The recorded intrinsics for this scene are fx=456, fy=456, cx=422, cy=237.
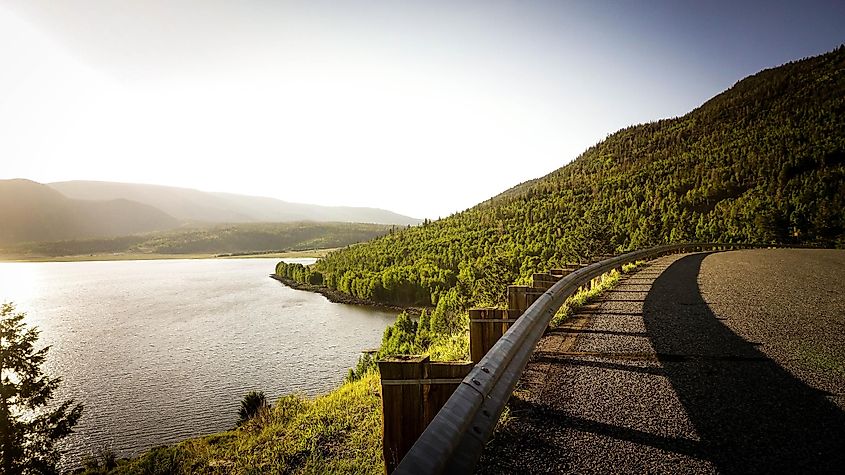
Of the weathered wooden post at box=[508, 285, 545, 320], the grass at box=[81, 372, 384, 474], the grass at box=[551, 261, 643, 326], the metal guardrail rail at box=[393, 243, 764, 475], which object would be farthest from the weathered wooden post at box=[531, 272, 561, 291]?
the grass at box=[81, 372, 384, 474]

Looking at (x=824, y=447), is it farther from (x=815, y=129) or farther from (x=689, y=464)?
(x=815, y=129)

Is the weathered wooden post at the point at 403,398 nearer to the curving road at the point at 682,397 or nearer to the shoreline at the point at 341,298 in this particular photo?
the curving road at the point at 682,397

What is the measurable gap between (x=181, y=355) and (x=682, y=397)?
48.3m

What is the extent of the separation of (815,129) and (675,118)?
84222mm

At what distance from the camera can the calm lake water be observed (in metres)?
30.3

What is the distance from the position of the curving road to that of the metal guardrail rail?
32cm

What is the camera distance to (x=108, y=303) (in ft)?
249

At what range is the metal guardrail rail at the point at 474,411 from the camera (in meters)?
1.55

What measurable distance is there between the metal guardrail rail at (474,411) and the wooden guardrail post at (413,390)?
0.26 meters

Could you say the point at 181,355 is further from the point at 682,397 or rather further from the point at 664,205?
the point at 664,205

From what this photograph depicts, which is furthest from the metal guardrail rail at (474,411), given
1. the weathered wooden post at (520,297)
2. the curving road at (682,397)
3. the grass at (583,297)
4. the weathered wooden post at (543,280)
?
the grass at (583,297)

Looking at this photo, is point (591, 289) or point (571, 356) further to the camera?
point (591, 289)

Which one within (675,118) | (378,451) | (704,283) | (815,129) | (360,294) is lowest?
(360,294)

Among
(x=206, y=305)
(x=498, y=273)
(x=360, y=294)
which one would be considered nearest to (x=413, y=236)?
(x=360, y=294)
